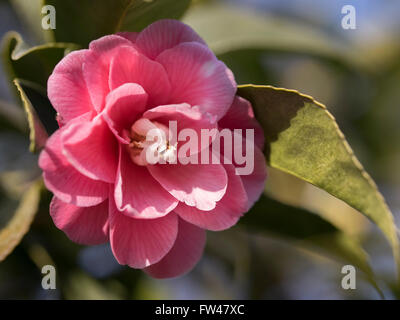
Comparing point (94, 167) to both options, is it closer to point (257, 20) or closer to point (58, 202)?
point (58, 202)

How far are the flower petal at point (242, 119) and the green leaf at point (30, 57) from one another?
323mm

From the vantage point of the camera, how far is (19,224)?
1.01 metres

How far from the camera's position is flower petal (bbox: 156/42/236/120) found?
0.88 metres

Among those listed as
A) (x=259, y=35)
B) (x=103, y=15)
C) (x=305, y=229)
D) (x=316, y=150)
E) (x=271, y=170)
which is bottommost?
(x=271, y=170)

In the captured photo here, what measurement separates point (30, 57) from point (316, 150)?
23.4 inches

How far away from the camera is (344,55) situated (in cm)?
161

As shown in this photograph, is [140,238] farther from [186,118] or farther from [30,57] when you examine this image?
[30,57]

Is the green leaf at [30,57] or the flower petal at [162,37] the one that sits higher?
the flower petal at [162,37]

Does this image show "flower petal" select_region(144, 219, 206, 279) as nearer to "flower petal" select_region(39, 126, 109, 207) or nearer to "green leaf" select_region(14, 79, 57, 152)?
"flower petal" select_region(39, 126, 109, 207)

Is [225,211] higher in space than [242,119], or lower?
lower

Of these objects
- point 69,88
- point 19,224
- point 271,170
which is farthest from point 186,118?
point 271,170

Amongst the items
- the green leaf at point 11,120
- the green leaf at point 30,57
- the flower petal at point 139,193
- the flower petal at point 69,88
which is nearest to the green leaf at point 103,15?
the green leaf at point 30,57

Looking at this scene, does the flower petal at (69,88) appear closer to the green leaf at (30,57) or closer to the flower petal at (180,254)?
the green leaf at (30,57)

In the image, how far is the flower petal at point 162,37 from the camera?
885 millimetres
